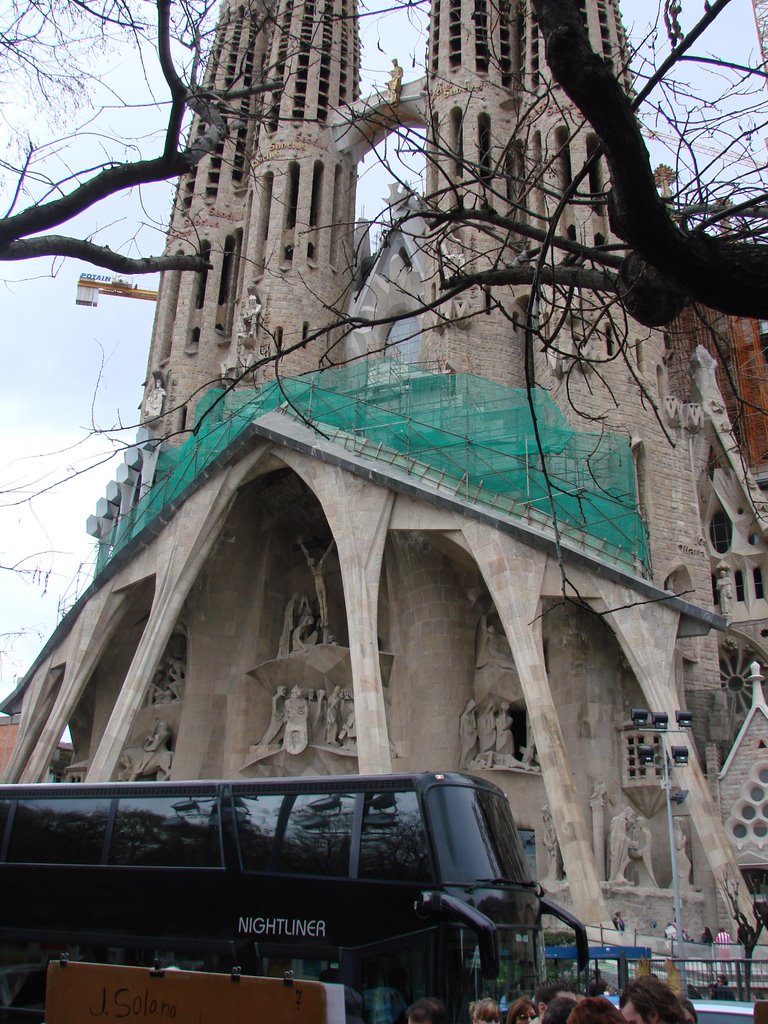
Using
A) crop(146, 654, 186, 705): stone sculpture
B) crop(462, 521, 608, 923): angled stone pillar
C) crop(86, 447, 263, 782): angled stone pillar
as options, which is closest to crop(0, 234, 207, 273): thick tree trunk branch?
crop(462, 521, 608, 923): angled stone pillar

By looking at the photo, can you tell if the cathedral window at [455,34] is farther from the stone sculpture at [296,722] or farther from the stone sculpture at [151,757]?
the stone sculpture at [151,757]

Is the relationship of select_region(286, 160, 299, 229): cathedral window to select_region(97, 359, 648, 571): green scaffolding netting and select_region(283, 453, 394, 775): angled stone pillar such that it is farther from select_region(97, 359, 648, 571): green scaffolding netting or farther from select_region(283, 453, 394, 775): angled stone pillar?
select_region(283, 453, 394, 775): angled stone pillar

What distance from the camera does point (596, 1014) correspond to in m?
2.42

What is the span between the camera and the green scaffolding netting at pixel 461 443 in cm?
1727

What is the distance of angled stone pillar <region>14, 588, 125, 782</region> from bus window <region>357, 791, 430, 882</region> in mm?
14120

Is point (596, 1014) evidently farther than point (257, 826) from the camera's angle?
No

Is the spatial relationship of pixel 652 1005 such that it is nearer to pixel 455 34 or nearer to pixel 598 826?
pixel 598 826

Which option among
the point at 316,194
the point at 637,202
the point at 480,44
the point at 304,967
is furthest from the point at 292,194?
the point at 637,202

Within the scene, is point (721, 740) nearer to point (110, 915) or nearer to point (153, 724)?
point (153, 724)

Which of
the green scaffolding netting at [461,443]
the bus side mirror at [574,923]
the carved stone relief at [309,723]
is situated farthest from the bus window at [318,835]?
the carved stone relief at [309,723]

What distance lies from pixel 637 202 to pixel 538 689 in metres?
12.5

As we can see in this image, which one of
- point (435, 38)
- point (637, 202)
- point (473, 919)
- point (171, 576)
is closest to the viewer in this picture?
point (637, 202)

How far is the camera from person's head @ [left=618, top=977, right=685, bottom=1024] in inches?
107

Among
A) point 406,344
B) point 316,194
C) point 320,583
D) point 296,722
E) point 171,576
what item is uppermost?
point 316,194
